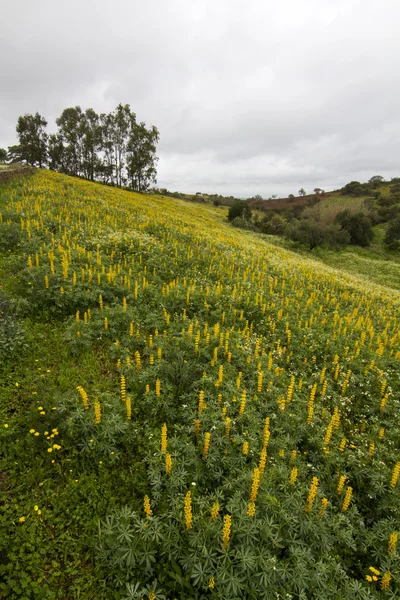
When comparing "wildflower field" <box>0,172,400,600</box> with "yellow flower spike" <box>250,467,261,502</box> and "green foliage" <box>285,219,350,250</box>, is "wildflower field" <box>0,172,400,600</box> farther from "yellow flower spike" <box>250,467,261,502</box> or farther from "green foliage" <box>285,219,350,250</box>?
"green foliage" <box>285,219,350,250</box>

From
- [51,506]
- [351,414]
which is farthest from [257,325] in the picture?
[51,506]

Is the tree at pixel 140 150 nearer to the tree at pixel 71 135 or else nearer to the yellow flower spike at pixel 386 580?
the tree at pixel 71 135

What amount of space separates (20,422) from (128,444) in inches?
66.9

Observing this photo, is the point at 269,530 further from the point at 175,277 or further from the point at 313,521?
the point at 175,277

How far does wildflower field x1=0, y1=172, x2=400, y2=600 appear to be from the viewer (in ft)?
10.7

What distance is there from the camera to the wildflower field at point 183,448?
10.7ft

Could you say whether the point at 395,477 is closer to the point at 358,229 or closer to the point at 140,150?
the point at 358,229

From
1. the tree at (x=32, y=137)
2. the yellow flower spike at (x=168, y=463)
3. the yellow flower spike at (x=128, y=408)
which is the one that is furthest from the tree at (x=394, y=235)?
the tree at (x=32, y=137)

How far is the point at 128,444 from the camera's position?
4.62 metres

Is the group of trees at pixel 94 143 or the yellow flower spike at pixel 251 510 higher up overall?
the group of trees at pixel 94 143

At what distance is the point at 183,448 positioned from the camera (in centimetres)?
444

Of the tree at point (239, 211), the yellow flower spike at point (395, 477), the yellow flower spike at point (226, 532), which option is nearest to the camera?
the yellow flower spike at point (226, 532)

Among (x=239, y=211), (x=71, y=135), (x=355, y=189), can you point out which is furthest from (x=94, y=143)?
(x=355, y=189)

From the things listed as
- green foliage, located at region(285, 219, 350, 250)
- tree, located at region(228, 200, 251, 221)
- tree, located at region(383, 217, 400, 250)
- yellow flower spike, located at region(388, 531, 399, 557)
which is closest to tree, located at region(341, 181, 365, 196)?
tree, located at region(383, 217, 400, 250)
